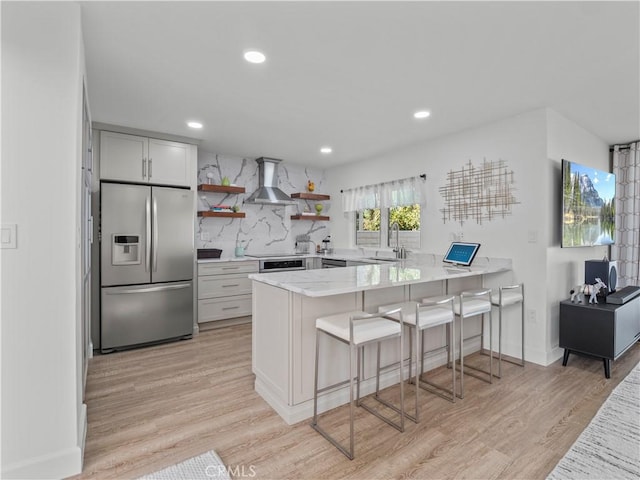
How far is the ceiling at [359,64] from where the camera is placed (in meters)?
1.84

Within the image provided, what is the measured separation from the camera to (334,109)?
3.23 m

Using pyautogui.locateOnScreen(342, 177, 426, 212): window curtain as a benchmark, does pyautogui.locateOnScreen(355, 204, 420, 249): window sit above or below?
below

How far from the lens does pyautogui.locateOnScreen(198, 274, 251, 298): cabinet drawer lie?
4.29 m

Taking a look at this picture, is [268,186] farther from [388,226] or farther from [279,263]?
[388,226]

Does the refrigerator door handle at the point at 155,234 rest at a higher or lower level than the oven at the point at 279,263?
higher

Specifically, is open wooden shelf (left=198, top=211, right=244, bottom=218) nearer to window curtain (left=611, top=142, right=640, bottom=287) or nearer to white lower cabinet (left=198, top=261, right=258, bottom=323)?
white lower cabinet (left=198, top=261, right=258, bottom=323)

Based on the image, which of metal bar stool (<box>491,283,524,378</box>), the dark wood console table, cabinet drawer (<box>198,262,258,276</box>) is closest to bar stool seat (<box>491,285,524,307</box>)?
metal bar stool (<box>491,283,524,378</box>)

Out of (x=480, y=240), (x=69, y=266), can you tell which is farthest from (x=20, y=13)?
(x=480, y=240)

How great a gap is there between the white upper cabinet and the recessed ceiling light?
2100mm

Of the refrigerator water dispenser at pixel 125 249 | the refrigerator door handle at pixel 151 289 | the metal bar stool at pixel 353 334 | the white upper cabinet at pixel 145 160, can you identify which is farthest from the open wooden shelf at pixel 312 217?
the metal bar stool at pixel 353 334

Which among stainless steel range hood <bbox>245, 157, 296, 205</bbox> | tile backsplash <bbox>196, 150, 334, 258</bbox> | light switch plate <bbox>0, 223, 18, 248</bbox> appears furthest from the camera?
stainless steel range hood <bbox>245, 157, 296, 205</bbox>

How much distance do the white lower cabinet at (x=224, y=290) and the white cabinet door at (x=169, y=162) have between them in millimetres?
1100

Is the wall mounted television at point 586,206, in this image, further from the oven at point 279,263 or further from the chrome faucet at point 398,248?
the oven at point 279,263
